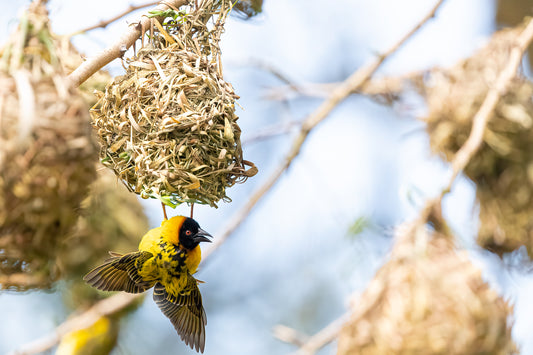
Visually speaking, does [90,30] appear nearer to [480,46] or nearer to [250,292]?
[480,46]

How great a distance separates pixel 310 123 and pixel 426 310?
2.76 ft

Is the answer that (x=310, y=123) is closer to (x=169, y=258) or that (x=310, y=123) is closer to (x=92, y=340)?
(x=169, y=258)

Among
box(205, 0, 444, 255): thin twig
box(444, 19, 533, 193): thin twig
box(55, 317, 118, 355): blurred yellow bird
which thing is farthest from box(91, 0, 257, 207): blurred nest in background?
box(55, 317, 118, 355): blurred yellow bird

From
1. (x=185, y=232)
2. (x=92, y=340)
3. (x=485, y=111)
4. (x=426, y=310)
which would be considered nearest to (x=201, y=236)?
(x=185, y=232)

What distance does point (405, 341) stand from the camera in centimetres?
184

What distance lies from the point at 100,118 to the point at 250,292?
13.0 feet

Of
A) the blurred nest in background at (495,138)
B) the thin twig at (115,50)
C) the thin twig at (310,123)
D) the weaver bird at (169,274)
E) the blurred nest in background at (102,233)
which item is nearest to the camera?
the thin twig at (115,50)

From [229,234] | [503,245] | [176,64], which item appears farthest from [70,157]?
[503,245]

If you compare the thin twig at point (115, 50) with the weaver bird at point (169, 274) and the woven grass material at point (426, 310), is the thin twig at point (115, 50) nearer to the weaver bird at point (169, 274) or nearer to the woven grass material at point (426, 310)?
the weaver bird at point (169, 274)

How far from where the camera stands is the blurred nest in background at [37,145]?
115 centimetres

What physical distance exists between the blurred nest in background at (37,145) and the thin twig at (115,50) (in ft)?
0.21

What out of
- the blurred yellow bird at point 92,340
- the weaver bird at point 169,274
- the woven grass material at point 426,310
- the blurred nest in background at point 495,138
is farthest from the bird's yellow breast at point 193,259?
the blurred nest in background at point 495,138

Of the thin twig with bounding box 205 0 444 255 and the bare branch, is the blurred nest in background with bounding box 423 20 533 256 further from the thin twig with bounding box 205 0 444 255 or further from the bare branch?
the bare branch

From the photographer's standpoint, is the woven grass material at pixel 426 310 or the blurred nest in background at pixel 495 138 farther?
the blurred nest in background at pixel 495 138
